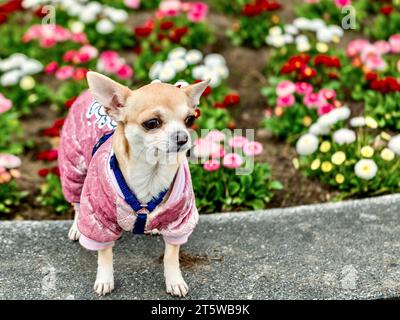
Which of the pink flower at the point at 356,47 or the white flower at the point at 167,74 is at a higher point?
the pink flower at the point at 356,47

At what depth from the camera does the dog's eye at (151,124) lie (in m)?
3.39

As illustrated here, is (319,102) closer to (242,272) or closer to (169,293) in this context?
(242,272)

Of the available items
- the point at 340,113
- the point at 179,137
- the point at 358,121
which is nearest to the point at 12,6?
the point at 340,113

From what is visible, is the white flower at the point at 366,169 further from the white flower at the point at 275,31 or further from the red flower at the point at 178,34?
the red flower at the point at 178,34

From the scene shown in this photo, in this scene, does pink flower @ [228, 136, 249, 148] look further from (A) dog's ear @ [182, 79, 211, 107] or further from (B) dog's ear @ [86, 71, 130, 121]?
(B) dog's ear @ [86, 71, 130, 121]

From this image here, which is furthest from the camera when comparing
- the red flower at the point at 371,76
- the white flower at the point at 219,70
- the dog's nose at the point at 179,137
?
A: the white flower at the point at 219,70

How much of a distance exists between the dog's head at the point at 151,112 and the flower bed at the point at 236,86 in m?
0.77

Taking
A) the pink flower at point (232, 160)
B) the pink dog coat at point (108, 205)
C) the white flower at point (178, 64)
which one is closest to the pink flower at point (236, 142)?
the pink flower at point (232, 160)

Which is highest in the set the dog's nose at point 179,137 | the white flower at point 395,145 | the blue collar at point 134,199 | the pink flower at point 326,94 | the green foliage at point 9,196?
the dog's nose at point 179,137

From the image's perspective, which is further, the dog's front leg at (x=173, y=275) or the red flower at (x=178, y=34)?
the red flower at (x=178, y=34)

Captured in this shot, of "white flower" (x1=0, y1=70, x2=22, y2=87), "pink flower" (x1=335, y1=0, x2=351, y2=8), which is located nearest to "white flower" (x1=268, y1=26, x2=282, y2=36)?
"pink flower" (x1=335, y1=0, x2=351, y2=8)

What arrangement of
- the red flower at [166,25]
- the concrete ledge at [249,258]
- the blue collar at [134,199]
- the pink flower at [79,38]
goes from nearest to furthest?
the blue collar at [134,199] → the concrete ledge at [249,258] → the red flower at [166,25] → the pink flower at [79,38]

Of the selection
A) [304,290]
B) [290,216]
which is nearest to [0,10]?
[290,216]

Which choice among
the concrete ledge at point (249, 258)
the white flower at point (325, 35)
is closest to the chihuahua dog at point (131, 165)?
the concrete ledge at point (249, 258)
